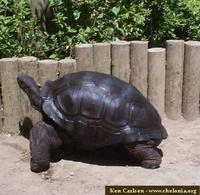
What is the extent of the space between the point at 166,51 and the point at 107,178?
5.18ft

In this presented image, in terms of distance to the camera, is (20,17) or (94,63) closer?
(94,63)

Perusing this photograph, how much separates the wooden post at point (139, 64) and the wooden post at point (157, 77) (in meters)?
0.05

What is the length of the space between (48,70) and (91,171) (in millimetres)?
1036

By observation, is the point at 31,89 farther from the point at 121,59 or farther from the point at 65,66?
the point at 121,59

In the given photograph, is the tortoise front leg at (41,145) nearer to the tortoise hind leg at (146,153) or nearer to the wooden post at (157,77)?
the tortoise hind leg at (146,153)

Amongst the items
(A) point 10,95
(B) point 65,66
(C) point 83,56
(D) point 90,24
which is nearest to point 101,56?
(C) point 83,56

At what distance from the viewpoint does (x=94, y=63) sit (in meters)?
5.19

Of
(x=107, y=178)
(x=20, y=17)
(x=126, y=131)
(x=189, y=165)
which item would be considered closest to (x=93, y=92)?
(x=126, y=131)

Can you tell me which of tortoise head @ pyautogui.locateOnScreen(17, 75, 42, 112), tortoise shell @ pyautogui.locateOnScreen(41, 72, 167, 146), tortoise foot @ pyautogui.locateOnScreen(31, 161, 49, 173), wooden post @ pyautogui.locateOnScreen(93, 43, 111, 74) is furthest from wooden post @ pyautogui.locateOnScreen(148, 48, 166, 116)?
tortoise foot @ pyautogui.locateOnScreen(31, 161, 49, 173)

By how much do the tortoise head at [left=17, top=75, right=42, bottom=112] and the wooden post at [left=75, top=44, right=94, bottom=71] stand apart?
0.55 m

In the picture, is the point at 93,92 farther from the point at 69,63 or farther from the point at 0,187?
the point at 0,187

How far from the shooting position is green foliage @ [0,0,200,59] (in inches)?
222

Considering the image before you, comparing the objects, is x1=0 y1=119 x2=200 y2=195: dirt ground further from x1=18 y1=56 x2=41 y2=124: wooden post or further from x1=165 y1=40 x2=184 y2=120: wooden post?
x1=165 y1=40 x2=184 y2=120: wooden post

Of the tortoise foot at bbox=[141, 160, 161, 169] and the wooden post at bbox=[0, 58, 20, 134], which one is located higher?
the wooden post at bbox=[0, 58, 20, 134]
